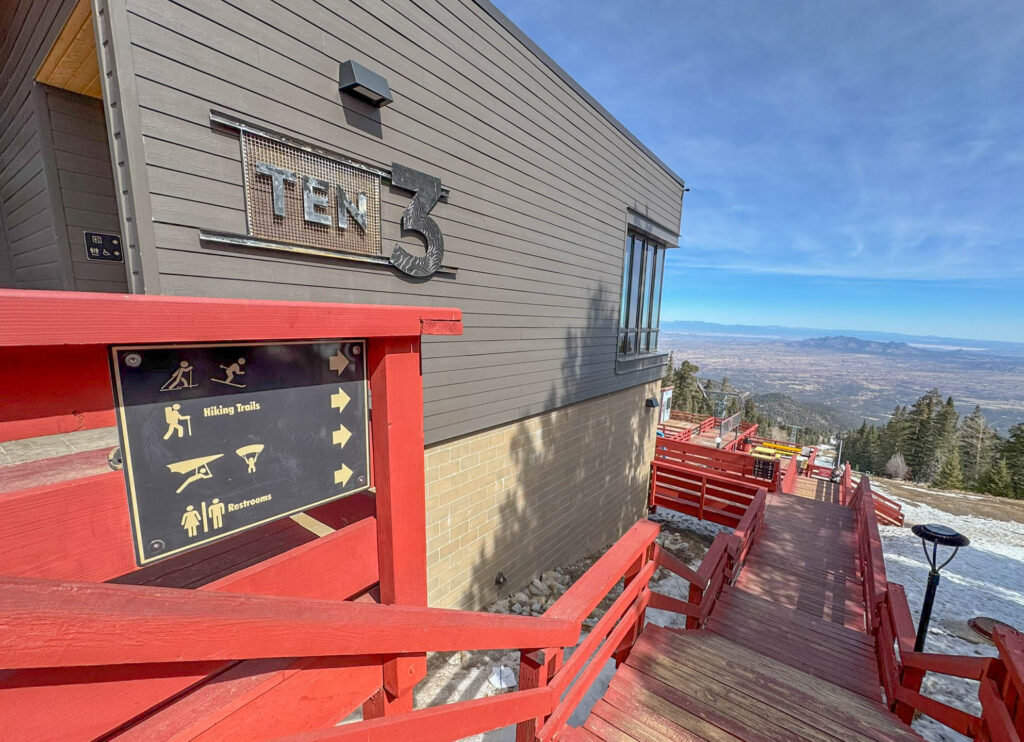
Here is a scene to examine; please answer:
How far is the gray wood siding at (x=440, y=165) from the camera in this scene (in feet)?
9.08

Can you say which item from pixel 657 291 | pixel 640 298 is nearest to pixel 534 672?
pixel 640 298

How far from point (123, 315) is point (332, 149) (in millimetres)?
3257

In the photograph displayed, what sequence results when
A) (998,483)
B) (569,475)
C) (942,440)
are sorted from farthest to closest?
(942,440) < (998,483) < (569,475)

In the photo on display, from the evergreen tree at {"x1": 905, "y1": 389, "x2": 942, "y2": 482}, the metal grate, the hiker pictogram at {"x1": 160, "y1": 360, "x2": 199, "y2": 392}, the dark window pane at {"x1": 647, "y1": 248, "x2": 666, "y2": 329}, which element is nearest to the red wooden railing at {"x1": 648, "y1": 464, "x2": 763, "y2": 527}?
the dark window pane at {"x1": 647, "y1": 248, "x2": 666, "y2": 329}

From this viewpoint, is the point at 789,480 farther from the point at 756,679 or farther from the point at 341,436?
the point at 341,436

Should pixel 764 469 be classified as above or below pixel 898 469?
above

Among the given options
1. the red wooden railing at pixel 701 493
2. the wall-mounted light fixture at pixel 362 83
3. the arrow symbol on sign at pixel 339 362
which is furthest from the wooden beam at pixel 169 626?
the red wooden railing at pixel 701 493

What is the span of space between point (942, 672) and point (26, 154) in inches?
336

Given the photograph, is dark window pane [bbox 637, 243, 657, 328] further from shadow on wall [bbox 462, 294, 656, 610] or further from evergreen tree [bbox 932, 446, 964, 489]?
evergreen tree [bbox 932, 446, 964, 489]

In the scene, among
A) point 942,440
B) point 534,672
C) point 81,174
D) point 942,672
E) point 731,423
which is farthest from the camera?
point 942,440

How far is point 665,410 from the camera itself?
13969 millimetres

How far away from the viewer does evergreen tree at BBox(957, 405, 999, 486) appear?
4422 centimetres

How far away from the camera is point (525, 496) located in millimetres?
6203

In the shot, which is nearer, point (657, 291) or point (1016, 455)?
point (657, 291)
